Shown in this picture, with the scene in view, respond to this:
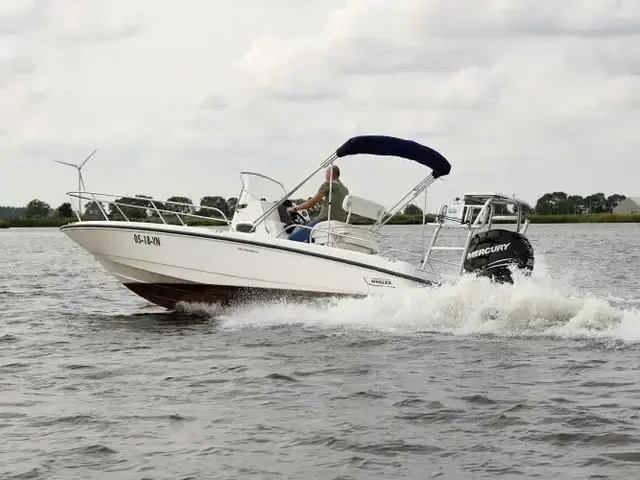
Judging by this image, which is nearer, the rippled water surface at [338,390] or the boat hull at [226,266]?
the rippled water surface at [338,390]

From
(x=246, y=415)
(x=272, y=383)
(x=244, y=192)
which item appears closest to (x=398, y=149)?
(x=244, y=192)

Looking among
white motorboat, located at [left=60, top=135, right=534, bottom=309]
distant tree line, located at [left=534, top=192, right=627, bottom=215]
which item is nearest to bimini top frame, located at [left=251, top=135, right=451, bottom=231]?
white motorboat, located at [left=60, top=135, right=534, bottom=309]

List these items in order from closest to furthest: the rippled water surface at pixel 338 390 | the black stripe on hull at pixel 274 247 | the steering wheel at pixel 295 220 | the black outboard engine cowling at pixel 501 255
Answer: the rippled water surface at pixel 338 390 → the black outboard engine cowling at pixel 501 255 → the black stripe on hull at pixel 274 247 → the steering wheel at pixel 295 220

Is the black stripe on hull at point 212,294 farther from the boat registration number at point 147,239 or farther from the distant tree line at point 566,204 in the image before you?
the distant tree line at point 566,204

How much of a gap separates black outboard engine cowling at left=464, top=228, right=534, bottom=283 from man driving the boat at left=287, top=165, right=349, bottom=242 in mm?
2079

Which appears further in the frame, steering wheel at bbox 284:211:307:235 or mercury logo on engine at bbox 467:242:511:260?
steering wheel at bbox 284:211:307:235

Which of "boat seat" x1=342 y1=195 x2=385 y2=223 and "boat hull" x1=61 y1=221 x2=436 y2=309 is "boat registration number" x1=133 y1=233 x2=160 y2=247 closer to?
"boat hull" x1=61 y1=221 x2=436 y2=309

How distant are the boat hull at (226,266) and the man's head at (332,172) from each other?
111cm

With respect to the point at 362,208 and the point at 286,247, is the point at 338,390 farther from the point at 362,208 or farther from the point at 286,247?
the point at 362,208

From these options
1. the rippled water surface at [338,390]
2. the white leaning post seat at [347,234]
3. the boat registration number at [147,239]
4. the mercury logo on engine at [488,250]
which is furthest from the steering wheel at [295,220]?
the mercury logo on engine at [488,250]

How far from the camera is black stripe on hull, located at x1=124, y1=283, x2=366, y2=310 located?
12523mm

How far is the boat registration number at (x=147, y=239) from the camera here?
13.3 metres

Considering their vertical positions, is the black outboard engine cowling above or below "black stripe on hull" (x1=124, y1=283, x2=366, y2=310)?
above

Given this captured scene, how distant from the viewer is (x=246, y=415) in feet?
24.6
